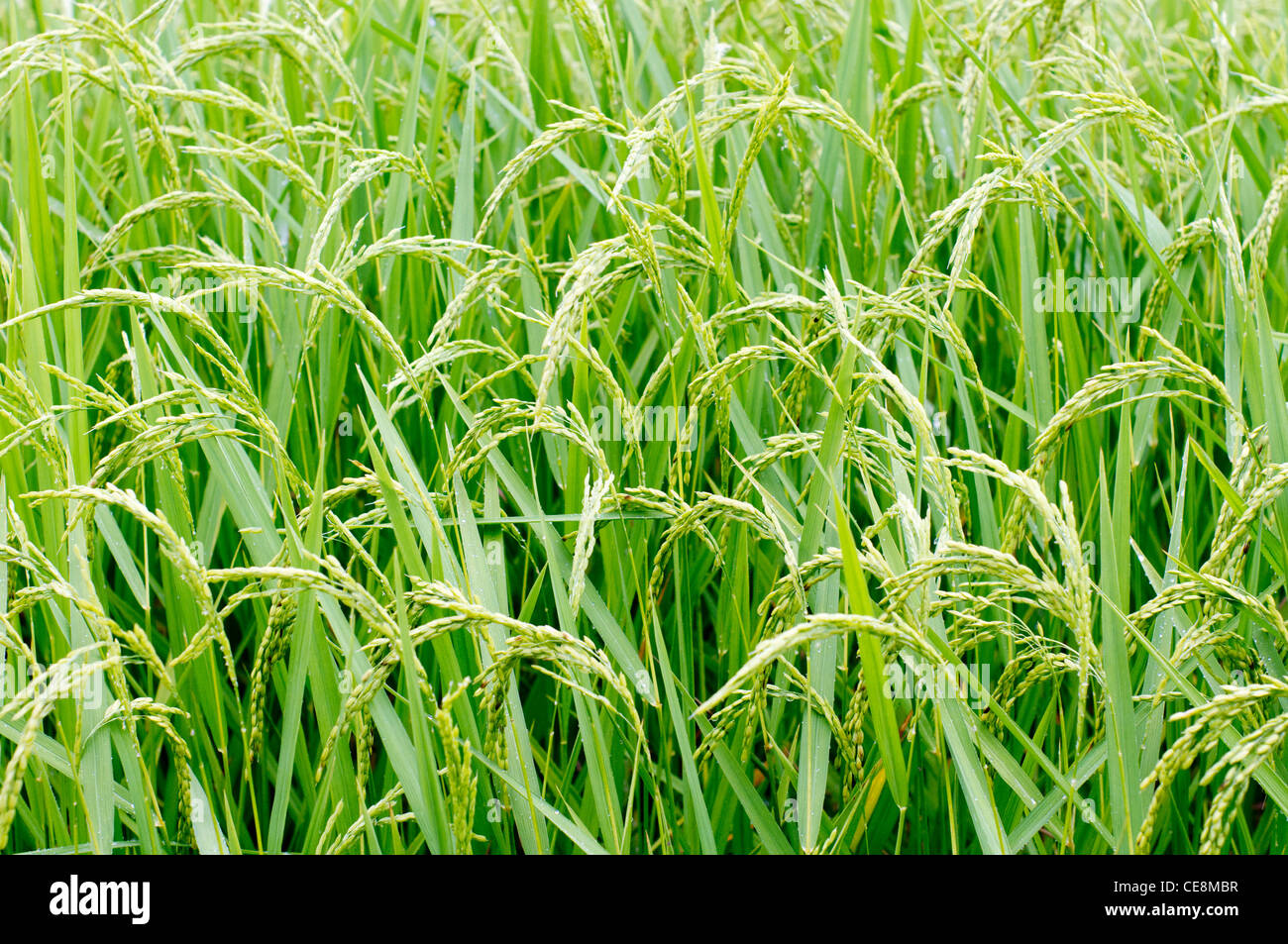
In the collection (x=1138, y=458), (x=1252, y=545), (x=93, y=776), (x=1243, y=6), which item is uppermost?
(x=1243, y=6)

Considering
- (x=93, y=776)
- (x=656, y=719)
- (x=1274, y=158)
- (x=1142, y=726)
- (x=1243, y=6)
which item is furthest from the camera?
(x=1243, y=6)

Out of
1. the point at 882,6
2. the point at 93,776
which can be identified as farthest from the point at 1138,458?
the point at 93,776

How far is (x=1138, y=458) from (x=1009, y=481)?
776 millimetres

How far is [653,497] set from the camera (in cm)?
140

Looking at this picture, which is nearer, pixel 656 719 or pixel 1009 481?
pixel 1009 481

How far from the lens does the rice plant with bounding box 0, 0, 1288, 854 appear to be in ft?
3.99

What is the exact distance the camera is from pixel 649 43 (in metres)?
2.40

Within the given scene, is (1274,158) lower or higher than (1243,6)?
lower

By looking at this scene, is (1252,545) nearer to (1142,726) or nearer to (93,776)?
(1142,726)

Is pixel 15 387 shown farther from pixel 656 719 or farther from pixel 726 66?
pixel 726 66

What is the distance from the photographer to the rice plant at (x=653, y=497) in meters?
1.22

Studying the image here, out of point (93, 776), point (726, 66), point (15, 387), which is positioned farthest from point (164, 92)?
point (93, 776)

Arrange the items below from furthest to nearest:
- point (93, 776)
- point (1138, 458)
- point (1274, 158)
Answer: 1. point (1274, 158)
2. point (1138, 458)
3. point (93, 776)

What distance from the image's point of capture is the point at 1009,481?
105cm
